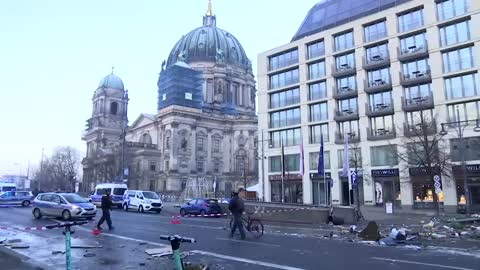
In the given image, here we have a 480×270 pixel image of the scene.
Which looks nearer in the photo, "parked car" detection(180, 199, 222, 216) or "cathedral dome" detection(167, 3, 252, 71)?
"parked car" detection(180, 199, 222, 216)

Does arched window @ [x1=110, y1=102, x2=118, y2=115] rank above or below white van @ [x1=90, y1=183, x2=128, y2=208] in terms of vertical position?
above

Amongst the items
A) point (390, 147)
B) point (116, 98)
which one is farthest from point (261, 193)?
point (116, 98)

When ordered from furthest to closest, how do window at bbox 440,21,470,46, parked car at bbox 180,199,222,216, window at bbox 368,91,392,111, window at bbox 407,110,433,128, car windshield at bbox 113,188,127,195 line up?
window at bbox 368,91,392,111
car windshield at bbox 113,188,127,195
window at bbox 407,110,433,128
window at bbox 440,21,470,46
parked car at bbox 180,199,222,216

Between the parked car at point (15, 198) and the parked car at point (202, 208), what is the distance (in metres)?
19.1

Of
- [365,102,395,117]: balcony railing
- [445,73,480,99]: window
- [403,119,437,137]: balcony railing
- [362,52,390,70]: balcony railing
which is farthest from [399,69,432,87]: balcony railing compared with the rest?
[403,119,437,137]: balcony railing

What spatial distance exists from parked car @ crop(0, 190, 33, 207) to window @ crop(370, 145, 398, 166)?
120 feet

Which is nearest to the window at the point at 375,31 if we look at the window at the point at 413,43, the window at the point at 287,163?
the window at the point at 413,43

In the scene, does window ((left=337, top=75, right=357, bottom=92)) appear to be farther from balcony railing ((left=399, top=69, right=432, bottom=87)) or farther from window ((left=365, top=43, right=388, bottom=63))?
balcony railing ((left=399, top=69, right=432, bottom=87))

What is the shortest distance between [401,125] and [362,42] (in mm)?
11040

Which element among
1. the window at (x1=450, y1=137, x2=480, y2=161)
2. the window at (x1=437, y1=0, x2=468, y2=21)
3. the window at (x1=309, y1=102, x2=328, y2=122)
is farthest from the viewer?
the window at (x1=309, y1=102, x2=328, y2=122)

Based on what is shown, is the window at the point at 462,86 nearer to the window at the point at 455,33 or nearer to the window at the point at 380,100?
the window at the point at 455,33

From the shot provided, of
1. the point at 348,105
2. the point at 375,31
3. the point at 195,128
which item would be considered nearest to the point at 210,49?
the point at 195,128

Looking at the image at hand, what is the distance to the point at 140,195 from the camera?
3762cm

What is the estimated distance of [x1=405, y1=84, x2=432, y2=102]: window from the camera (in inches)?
1719
